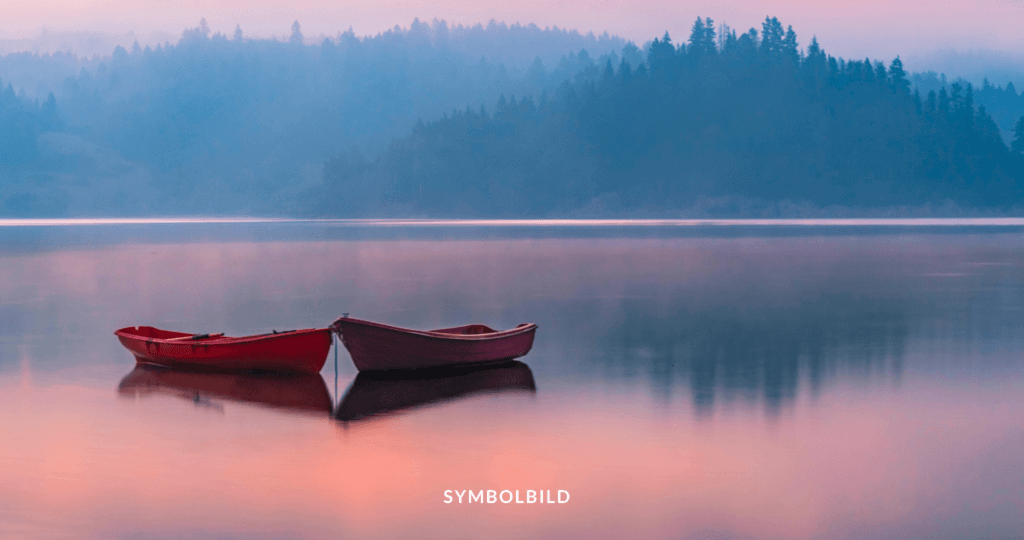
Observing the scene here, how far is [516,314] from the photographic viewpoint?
3375cm

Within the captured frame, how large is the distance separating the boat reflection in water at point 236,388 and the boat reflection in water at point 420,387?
0.58 m

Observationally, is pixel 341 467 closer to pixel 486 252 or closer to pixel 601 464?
pixel 601 464

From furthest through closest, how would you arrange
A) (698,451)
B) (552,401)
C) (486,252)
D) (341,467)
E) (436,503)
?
(486,252)
(552,401)
(698,451)
(341,467)
(436,503)

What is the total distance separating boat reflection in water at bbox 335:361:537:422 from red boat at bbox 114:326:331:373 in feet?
3.53

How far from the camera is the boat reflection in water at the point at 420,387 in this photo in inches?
682

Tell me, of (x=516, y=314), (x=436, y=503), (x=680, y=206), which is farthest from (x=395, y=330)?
(x=680, y=206)

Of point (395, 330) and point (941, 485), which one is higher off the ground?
point (395, 330)

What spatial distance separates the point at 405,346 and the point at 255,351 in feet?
9.75

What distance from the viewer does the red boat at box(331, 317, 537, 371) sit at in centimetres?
1936

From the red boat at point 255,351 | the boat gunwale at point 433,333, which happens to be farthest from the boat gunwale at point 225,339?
the boat gunwale at point 433,333

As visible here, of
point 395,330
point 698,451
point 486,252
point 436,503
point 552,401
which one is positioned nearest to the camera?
point 436,503

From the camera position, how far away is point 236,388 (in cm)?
1886

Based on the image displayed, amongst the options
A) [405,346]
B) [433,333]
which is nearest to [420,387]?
[405,346]

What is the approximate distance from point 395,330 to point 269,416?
12.3 ft
